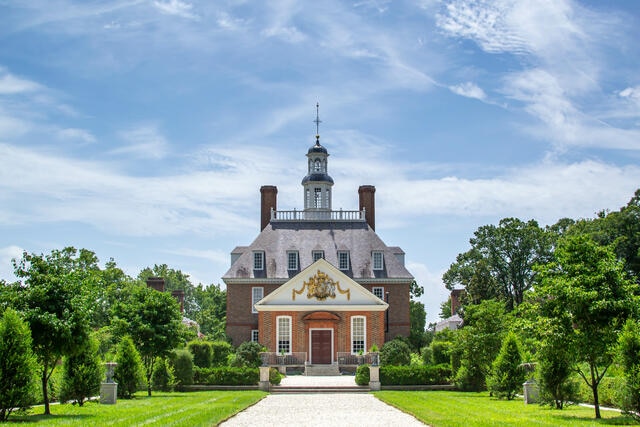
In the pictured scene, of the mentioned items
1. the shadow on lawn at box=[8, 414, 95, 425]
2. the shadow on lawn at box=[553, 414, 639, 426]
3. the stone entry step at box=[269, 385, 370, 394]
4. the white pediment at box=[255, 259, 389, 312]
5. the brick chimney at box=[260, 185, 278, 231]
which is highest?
the brick chimney at box=[260, 185, 278, 231]

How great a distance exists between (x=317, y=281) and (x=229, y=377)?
45.6 feet

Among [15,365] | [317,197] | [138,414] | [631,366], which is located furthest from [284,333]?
[631,366]

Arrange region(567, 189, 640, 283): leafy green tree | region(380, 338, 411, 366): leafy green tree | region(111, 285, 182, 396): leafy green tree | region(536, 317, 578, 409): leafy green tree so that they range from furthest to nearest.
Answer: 1. region(567, 189, 640, 283): leafy green tree
2. region(380, 338, 411, 366): leafy green tree
3. region(111, 285, 182, 396): leafy green tree
4. region(536, 317, 578, 409): leafy green tree

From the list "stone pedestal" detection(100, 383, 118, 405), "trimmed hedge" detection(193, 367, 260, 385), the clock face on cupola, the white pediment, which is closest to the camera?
"stone pedestal" detection(100, 383, 118, 405)

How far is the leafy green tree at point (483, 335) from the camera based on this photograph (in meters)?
27.4

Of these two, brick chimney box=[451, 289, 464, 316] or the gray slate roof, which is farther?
brick chimney box=[451, 289, 464, 316]

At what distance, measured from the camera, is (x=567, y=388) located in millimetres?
20234

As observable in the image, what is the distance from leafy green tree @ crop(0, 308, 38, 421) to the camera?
16.4 m

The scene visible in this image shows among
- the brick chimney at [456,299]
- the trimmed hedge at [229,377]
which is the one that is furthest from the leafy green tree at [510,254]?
the trimmed hedge at [229,377]

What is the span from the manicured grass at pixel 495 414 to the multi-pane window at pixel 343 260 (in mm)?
26901

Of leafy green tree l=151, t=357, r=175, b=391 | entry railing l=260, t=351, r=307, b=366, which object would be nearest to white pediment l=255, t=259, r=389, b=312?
entry railing l=260, t=351, r=307, b=366

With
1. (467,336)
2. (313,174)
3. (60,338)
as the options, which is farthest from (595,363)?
(313,174)

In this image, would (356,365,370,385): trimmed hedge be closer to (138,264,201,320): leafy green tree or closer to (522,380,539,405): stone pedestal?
(522,380,539,405): stone pedestal

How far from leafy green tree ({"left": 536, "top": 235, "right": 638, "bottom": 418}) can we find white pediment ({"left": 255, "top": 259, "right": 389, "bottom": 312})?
1079 inches
